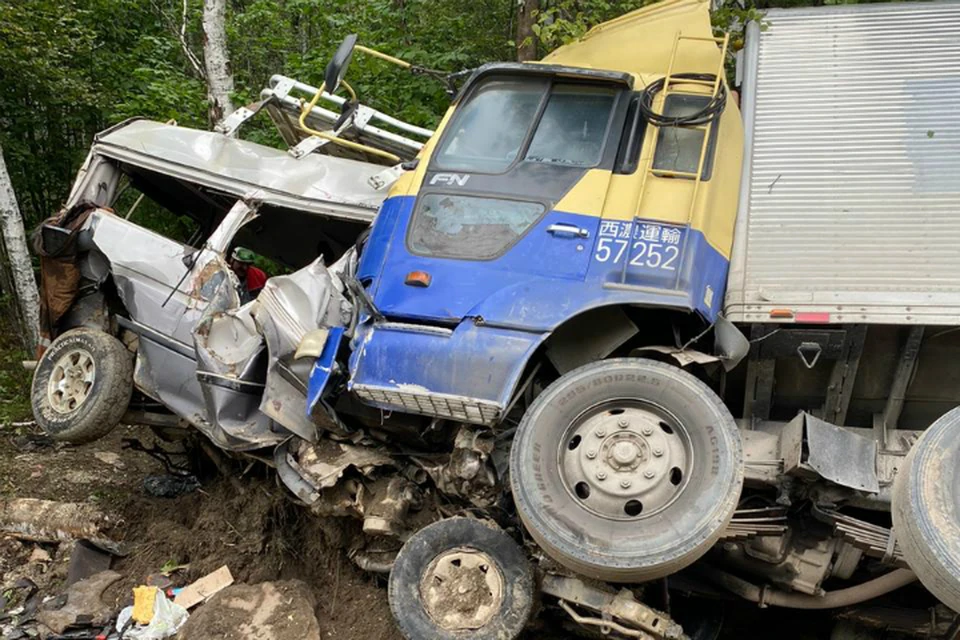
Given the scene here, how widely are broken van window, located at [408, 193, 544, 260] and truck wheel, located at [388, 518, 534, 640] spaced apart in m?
1.34

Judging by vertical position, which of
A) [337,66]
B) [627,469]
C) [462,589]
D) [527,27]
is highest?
[527,27]

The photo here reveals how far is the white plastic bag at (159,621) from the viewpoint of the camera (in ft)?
14.6

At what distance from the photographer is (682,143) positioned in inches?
165

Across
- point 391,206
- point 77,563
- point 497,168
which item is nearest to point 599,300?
point 497,168

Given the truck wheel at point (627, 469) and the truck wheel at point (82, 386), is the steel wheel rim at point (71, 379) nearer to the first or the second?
the truck wheel at point (82, 386)

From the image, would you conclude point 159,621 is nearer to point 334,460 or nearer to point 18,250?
point 334,460

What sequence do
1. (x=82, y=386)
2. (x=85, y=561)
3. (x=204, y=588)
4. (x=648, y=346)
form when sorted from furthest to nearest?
1. (x=82, y=386)
2. (x=85, y=561)
3. (x=204, y=588)
4. (x=648, y=346)

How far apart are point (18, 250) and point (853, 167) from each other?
845 cm

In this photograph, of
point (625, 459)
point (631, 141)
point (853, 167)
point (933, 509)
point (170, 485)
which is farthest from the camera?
point (170, 485)

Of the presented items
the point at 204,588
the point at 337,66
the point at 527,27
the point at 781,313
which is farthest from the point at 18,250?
the point at 781,313

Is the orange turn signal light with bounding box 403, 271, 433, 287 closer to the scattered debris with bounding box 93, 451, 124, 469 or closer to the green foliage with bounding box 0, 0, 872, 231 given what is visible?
the green foliage with bounding box 0, 0, 872, 231

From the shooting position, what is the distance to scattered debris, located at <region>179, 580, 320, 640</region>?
4.34m

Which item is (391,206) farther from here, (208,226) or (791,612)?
(791,612)

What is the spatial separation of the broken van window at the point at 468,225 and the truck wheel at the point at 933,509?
1.98 metres
